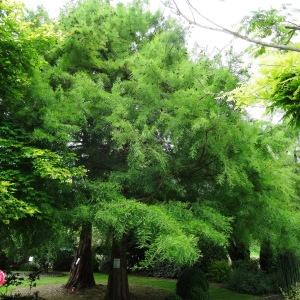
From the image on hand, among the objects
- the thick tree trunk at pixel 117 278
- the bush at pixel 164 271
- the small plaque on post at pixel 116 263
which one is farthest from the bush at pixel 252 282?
the small plaque on post at pixel 116 263

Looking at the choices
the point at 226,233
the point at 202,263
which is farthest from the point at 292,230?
the point at 202,263

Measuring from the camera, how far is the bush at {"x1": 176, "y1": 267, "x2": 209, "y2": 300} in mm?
13836

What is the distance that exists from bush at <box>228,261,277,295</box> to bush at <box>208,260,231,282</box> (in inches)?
70.2

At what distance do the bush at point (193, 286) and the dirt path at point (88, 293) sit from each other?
139 cm

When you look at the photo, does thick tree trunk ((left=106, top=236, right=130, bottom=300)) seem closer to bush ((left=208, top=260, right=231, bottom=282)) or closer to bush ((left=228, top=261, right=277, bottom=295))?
bush ((left=228, top=261, right=277, bottom=295))

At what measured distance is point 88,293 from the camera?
15.9m

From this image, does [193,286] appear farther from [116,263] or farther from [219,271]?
[219,271]

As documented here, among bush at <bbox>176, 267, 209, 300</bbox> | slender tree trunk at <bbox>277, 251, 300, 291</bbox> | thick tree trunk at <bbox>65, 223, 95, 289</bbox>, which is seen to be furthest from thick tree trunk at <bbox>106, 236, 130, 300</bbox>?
slender tree trunk at <bbox>277, 251, 300, 291</bbox>

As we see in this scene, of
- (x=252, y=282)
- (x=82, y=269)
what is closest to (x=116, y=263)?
(x=82, y=269)

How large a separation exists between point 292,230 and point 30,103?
7.49 metres

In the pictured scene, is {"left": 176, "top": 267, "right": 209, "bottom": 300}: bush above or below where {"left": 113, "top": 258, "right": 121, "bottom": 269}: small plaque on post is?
below

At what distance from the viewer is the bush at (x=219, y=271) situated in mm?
21578

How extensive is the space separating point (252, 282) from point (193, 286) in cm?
557

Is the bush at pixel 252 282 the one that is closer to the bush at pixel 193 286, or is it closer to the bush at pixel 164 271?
the bush at pixel 164 271
